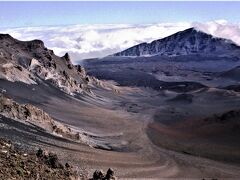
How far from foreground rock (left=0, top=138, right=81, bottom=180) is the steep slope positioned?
56551 mm

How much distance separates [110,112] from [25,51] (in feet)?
98.4

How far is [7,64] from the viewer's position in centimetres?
10088

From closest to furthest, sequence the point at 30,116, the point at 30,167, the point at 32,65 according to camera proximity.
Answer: the point at 30,167
the point at 30,116
the point at 32,65

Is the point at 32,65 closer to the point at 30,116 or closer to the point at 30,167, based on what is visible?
the point at 30,116

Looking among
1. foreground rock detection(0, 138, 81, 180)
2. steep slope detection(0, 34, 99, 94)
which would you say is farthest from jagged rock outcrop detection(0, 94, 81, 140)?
steep slope detection(0, 34, 99, 94)

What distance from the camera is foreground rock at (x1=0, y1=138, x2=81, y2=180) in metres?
31.6

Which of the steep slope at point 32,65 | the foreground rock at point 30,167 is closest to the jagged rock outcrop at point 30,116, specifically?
the foreground rock at point 30,167

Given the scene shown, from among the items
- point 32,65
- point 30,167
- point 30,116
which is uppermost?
point 30,167

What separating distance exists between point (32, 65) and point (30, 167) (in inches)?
3327

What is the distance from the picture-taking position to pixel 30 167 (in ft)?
112

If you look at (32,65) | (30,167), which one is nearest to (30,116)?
(30,167)

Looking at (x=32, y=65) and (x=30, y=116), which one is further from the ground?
(x=30, y=116)

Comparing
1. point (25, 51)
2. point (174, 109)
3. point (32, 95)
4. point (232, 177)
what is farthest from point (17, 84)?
point (232, 177)

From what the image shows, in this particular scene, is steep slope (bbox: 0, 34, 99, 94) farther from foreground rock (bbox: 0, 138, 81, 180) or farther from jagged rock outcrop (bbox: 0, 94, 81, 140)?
foreground rock (bbox: 0, 138, 81, 180)
